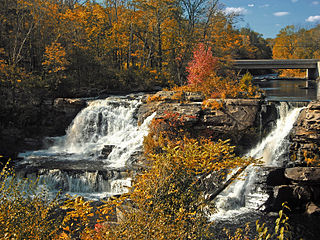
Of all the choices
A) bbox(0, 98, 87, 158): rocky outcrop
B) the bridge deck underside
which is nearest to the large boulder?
bbox(0, 98, 87, 158): rocky outcrop

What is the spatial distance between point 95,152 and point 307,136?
358 inches

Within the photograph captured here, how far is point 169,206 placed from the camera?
3896mm

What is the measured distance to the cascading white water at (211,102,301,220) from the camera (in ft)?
30.2

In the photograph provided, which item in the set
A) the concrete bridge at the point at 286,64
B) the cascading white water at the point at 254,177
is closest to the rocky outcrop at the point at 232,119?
the cascading white water at the point at 254,177

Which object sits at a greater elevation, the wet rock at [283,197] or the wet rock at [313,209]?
the wet rock at [283,197]

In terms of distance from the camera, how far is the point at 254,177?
9883 mm

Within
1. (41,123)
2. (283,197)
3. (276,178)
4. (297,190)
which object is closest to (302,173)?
(297,190)

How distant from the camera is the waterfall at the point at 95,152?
1058 cm

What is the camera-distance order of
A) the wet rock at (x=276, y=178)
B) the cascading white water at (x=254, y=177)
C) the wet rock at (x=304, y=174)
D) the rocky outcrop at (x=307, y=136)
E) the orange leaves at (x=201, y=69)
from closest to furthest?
the cascading white water at (x=254, y=177), the wet rock at (x=304, y=174), the wet rock at (x=276, y=178), the rocky outcrop at (x=307, y=136), the orange leaves at (x=201, y=69)

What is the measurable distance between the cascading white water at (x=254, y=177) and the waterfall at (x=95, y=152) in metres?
3.51

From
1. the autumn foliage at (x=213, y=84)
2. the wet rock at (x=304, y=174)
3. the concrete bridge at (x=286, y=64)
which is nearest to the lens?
the wet rock at (x=304, y=174)

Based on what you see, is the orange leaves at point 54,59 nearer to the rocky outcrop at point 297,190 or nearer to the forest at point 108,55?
the forest at point 108,55

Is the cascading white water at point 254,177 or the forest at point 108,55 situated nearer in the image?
the cascading white water at point 254,177

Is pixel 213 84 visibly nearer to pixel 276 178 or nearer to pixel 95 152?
pixel 276 178
